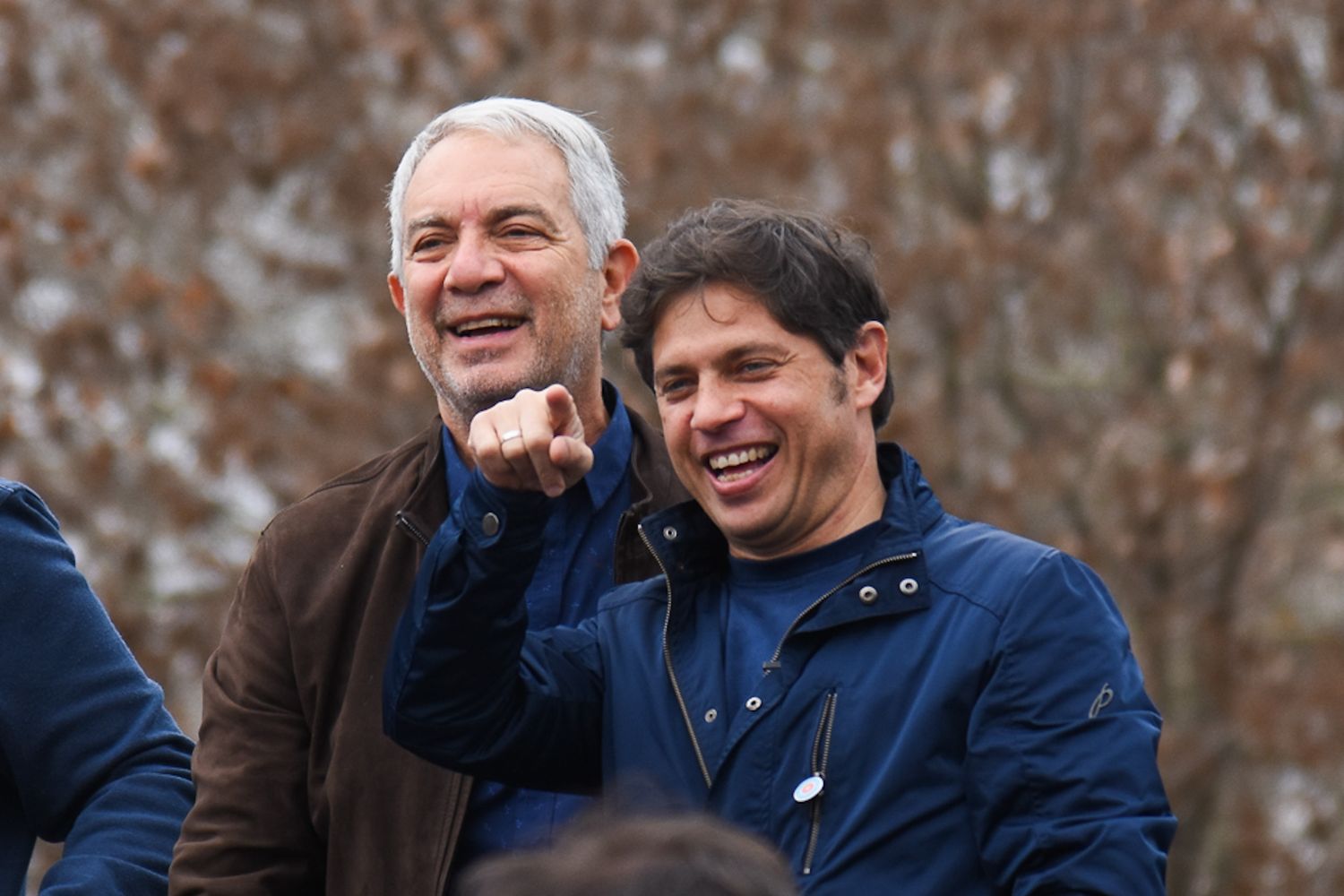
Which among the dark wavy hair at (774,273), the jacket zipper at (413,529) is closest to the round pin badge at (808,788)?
the dark wavy hair at (774,273)

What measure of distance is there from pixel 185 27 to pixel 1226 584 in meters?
5.48

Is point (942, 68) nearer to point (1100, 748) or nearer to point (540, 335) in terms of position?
point (540, 335)

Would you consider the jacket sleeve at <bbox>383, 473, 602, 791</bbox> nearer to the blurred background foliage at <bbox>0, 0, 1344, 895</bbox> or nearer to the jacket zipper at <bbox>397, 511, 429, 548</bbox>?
the jacket zipper at <bbox>397, 511, 429, 548</bbox>

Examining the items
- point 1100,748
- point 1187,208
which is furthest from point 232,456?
point 1100,748

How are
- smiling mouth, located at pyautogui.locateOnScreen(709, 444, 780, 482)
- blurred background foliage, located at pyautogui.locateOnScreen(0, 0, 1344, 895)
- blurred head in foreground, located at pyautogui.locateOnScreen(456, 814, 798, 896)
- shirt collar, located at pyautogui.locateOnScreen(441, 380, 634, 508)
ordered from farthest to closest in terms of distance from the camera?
blurred background foliage, located at pyautogui.locateOnScreen(0, 0, 1344, 895)
shirt collar, located at pyautogui.locateOnScreen(441, 380, 634, 508)
smiling mouth, located at pyautogui.locateOnScreen(709, 444, 780, 482)
blurred head in foreground, located at pyautogui.locateOnScreen(456, 814, 798, 896)

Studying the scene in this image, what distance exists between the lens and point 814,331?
3.35m

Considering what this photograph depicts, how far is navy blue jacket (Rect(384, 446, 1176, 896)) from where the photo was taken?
2939 millimetres

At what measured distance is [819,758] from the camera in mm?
3096

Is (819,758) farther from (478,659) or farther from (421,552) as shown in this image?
(421,552)

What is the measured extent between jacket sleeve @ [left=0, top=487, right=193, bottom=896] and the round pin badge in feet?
2.57

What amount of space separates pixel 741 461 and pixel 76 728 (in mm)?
939

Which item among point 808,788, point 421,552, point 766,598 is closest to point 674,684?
point 766,598

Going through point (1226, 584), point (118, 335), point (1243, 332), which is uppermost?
point (118, 335)

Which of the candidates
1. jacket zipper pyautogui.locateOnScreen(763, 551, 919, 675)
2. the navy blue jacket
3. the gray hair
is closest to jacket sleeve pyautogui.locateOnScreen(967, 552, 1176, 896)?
the navy blue jacket
